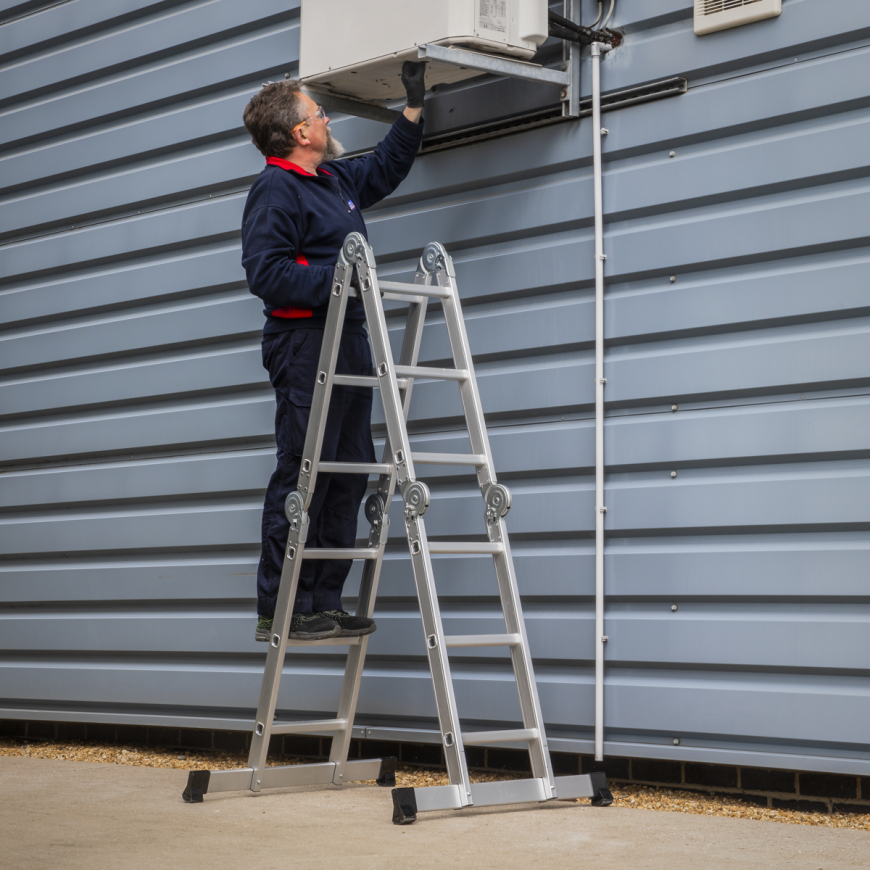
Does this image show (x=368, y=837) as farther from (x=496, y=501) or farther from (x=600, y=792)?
(x=496, y=501)

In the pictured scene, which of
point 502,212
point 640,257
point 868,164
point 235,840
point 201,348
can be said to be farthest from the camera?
point 201,348

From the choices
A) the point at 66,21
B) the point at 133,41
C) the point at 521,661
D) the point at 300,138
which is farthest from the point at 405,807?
the point at 66,21

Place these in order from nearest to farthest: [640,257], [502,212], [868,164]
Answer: [868,164] → [640,257] → [502,212]

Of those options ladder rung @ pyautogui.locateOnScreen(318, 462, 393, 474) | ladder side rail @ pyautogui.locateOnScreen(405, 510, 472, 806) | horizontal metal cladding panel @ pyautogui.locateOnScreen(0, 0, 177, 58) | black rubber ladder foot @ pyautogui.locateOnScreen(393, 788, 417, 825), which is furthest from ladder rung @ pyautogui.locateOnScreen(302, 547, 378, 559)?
horizontal metal cladding panel @ pyautogui.locateOnScreen(0, 0, 177, 58)

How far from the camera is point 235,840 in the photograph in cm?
251

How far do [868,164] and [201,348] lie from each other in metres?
2.39

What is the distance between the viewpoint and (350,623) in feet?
10.0

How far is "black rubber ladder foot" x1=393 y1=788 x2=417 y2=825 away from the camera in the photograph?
8.43 ft

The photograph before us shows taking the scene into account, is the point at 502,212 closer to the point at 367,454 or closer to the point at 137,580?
the point at 367,454

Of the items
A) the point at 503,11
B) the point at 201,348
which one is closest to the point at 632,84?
the point at 503,11

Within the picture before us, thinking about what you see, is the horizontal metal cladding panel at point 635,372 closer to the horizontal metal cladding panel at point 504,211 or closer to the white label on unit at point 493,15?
the horizontal metal cladding panel at point 504,211

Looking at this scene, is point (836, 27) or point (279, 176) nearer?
point (836, 27)

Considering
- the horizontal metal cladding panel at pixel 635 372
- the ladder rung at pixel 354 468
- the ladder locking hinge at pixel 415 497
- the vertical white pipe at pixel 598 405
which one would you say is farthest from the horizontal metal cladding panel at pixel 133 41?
the ladder locking hinge at pixel 415 497

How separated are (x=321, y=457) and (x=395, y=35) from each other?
3.94 feet
